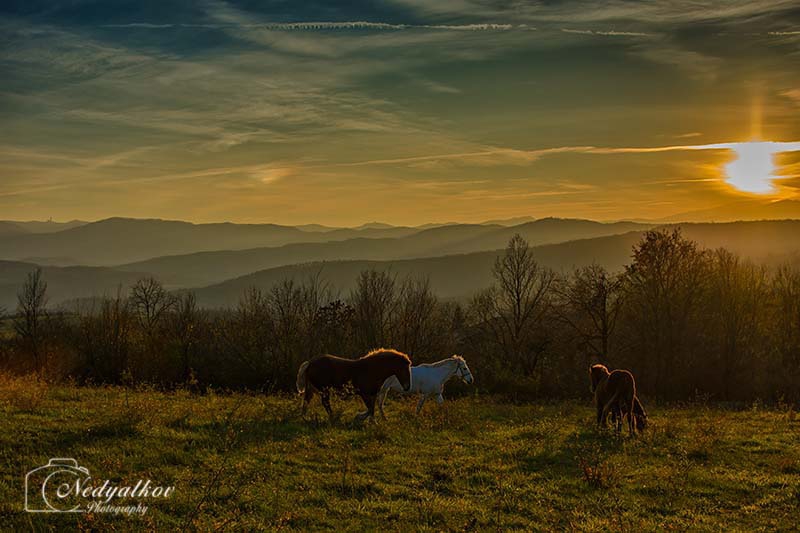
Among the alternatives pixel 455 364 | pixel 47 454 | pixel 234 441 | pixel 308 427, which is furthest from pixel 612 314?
pixel 47 454

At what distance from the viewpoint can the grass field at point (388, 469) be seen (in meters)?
9.55

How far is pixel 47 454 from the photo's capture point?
36.6ft

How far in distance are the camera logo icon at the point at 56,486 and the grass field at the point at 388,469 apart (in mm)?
171

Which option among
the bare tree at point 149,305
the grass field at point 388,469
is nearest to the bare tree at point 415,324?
the bare tree at point 149,305

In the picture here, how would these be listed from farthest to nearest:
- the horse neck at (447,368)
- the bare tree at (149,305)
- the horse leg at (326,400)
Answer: the bare tree at (149,305)
the horse neck at (447,368)
the horse leg at (326,400)

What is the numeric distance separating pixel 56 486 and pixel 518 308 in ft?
119

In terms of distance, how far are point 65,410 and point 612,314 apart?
36819mm

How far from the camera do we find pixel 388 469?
12164 millimetres

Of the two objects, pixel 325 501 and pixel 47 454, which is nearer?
pixel 325 501

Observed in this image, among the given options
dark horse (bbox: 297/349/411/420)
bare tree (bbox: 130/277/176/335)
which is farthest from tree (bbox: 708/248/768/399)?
bare tree (bbox: 130/277/176/335)

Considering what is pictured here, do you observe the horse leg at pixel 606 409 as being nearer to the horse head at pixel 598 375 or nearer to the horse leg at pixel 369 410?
the horse head at pixel 598 375

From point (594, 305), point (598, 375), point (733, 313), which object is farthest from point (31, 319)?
point (733, 313)

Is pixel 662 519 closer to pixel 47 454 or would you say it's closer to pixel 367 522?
pixel 367 522

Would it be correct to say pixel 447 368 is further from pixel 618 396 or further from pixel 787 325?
pixel 787 325
